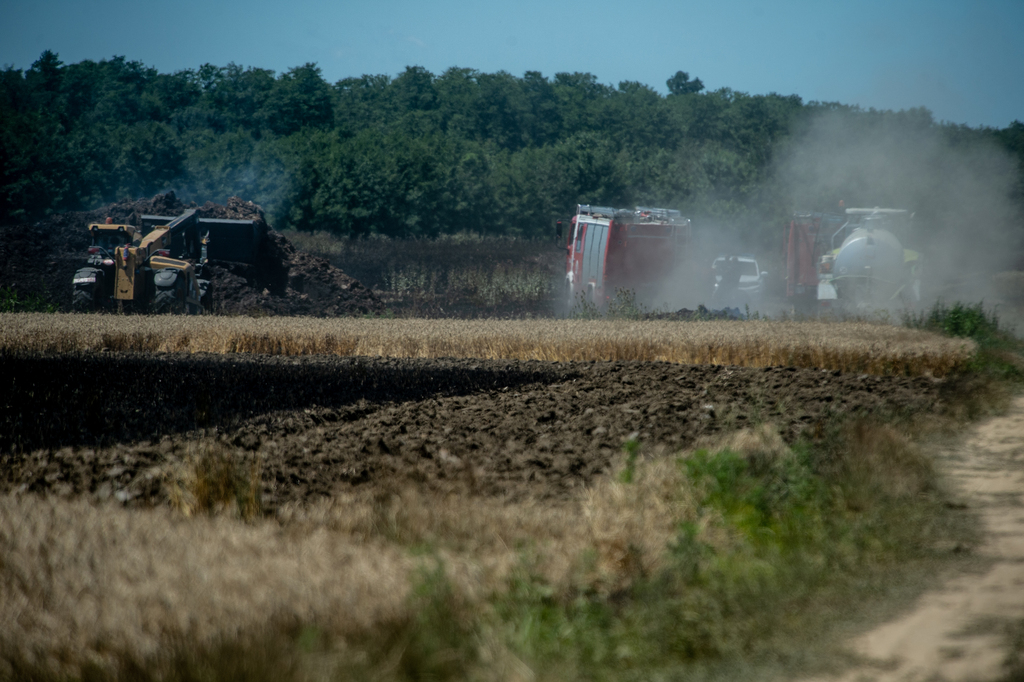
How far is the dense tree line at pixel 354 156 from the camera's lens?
45.2 meters

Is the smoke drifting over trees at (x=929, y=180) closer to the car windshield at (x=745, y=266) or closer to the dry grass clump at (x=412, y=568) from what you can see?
the car windshield at (x=745, y=266)

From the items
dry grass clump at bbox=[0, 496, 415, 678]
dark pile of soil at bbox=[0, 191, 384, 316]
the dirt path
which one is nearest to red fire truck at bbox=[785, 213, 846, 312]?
dark pile of soil at bbox=[0, 191, 384, 316]

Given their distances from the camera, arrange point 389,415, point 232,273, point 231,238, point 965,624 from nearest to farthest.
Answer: point 965,624, point 389,415, point 232,273, point 231,238

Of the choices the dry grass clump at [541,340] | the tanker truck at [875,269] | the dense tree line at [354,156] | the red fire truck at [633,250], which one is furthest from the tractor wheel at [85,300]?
the dense tree line at [354,156]

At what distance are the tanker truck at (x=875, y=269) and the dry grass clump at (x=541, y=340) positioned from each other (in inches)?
299

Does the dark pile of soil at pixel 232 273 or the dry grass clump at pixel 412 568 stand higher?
the dark pile of soil at pixel 232 273

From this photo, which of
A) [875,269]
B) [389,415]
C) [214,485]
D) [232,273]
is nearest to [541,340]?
[389,415]

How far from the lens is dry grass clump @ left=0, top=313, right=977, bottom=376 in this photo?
41.4 ft

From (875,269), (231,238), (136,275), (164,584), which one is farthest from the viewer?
(231,238)

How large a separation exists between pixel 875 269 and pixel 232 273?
59.5 ft

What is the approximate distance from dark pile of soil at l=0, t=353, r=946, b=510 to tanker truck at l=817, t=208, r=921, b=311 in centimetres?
1360

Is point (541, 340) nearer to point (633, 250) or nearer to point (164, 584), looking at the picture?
point (633, 250)

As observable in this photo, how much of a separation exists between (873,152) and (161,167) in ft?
132

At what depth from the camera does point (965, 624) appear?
4.01 metres
